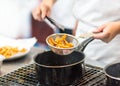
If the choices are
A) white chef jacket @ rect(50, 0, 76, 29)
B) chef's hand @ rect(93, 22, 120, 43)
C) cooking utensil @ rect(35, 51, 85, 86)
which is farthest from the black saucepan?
white chef jacket @ rect(50, 0, 76, 29)

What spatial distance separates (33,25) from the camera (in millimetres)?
2566

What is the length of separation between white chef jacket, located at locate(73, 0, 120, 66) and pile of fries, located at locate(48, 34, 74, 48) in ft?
0.92

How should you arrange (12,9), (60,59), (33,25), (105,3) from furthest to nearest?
(33,25) < (12,9) < (105,3) < (60,59)

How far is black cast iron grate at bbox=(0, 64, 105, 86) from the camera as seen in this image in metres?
0.98

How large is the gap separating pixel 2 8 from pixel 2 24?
14cm

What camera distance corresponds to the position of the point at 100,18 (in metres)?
1.34

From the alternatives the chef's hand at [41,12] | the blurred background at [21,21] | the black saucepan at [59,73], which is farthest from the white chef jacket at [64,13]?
the black saucepan at [59,73]

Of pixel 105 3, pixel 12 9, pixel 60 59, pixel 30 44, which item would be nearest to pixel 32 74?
pixel 60 59

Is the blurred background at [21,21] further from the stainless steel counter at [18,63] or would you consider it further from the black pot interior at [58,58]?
the black pot interior at [58,58]

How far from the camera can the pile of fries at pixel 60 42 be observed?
1.04 m

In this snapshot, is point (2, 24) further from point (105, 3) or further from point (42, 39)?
point (105, 3)

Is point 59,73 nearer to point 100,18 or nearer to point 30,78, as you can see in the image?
point 30,78

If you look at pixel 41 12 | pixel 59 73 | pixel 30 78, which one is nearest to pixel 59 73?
pixel 59 73

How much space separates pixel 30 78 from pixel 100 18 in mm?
486
